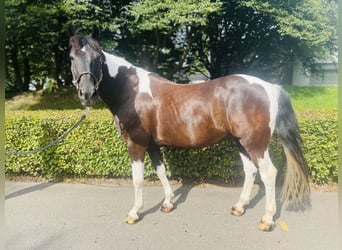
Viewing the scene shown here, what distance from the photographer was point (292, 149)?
3311 millimetres

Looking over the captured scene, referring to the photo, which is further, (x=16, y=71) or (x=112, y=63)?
(x=16, y=71)

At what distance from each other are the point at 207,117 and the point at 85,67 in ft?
4.63

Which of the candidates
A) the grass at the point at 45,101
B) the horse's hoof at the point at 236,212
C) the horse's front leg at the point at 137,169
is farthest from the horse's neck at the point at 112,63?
the grass at the point at 45,101

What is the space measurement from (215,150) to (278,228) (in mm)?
1482

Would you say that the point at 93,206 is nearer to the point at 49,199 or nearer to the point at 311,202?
the point at 49,199

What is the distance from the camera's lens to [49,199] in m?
4.04

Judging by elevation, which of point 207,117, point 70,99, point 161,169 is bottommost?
point 70,99

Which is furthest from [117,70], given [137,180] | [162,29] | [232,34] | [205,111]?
[232,34]

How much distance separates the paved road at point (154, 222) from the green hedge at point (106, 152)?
0.34m

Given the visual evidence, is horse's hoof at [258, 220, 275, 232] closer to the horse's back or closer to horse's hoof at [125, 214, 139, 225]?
the horse's back

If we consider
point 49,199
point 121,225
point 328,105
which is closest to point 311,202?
point 121,225

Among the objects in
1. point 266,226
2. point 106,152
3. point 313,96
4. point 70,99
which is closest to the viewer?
point 266,226

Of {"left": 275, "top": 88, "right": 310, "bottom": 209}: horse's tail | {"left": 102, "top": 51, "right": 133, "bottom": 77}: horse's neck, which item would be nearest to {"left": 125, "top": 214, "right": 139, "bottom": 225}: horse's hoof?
{"left": 102, "top": 51, "right": 133, "bottom": 77}: horse's neck

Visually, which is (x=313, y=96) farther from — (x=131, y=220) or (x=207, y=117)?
(x=131, y=220)
